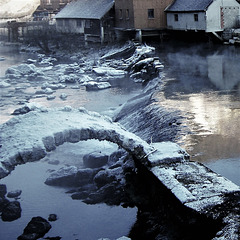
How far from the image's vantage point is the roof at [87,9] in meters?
39.9

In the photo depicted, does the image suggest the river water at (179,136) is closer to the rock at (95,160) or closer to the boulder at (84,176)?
the boulder at (84,176)

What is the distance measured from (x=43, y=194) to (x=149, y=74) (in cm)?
1602

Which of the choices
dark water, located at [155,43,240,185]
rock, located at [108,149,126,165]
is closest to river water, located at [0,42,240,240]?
dark water, located at [155,43,240,185]

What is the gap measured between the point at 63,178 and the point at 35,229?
2.49m

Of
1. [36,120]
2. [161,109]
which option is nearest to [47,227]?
[36,120]

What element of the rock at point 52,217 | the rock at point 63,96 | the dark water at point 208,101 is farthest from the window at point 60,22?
the rock at point 52,217

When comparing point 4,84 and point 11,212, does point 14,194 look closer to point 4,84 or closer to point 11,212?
point 11,212

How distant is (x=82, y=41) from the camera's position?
44.0 metres

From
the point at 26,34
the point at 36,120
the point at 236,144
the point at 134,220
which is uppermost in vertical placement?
the point at 26,34

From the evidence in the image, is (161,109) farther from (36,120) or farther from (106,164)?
(36,120)

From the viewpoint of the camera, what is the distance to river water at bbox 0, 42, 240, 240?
9.86 m

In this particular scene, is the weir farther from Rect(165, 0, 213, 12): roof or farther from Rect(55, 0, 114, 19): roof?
Rect(55, 0, 114, 19): roof

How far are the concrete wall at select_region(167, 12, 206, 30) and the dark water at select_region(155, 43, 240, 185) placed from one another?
310 centimetres

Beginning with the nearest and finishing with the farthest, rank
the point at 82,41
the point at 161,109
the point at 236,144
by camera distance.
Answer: the point at 236,144 → the point at 161,109 → the point at 82,41
